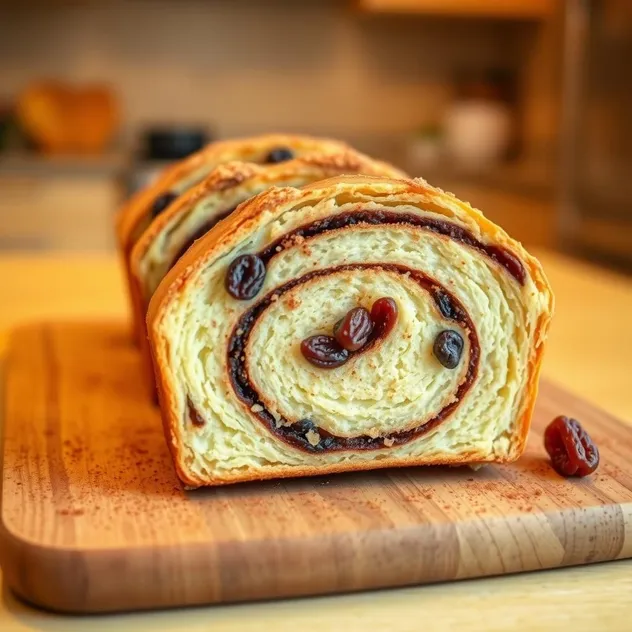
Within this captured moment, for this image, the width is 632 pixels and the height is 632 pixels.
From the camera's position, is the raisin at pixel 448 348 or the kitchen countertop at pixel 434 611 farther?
the raisin at pixel 448 348

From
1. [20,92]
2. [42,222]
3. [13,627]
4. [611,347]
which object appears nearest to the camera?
[13,627]

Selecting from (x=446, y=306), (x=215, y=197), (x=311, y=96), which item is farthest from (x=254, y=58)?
(x=446, y=306)

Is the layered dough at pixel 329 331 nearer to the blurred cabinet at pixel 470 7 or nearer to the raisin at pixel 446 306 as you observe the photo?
the raisin at pixel 446 306

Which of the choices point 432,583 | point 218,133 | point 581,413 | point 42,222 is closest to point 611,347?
point 581,413

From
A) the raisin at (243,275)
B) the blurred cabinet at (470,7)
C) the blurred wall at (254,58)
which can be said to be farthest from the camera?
the blurred wall at (254,58)

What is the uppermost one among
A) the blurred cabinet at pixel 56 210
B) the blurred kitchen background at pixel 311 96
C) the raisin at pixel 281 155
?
the raisin at pixel 281 155

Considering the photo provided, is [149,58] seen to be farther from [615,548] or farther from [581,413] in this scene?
[615,548]

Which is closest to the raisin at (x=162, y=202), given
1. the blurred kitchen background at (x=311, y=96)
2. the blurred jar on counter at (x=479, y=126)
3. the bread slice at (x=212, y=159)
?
the bread slice at (x=212, y=159)
